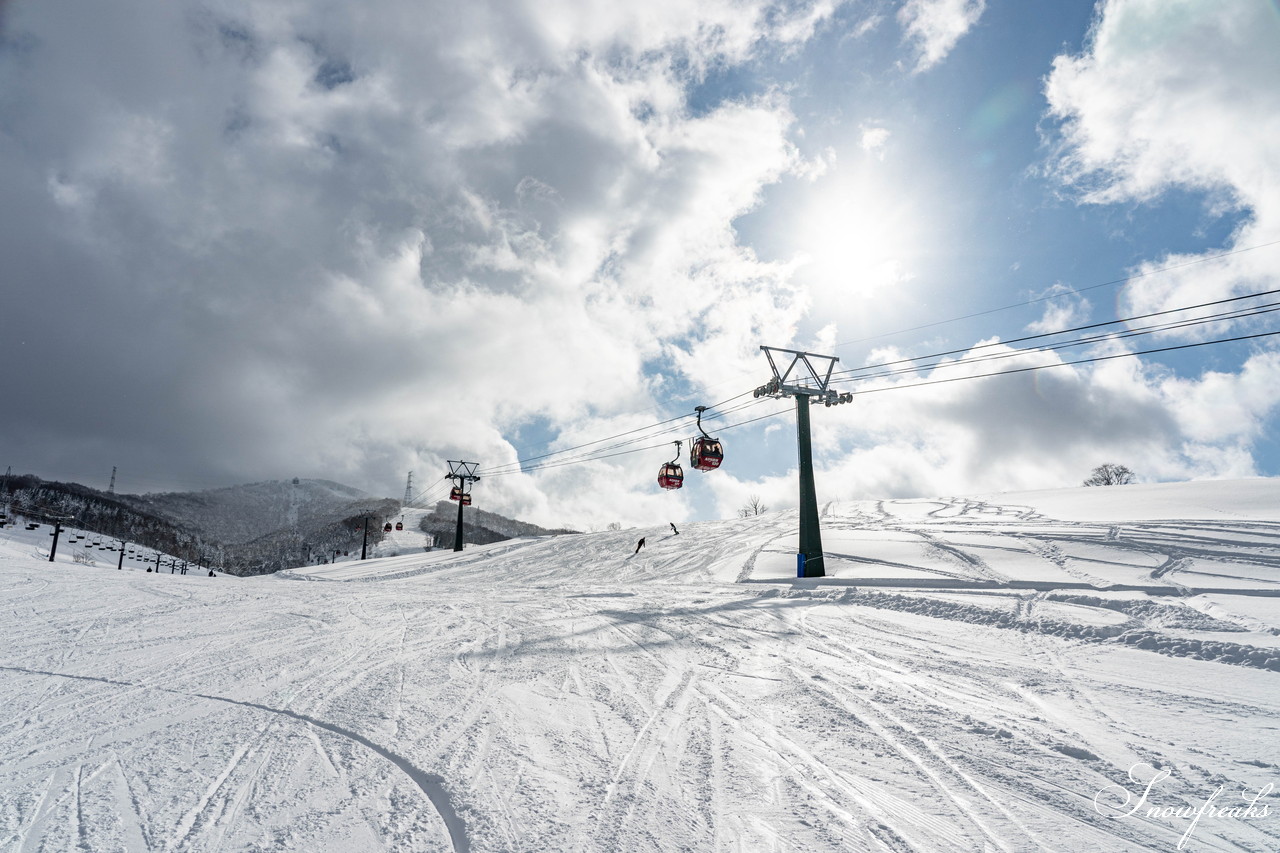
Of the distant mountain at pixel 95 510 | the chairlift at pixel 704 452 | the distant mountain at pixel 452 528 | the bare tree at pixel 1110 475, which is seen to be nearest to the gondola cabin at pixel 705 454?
the chairlift at pixel 704 452

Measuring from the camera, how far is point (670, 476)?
96.8 feet

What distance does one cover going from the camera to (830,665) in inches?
282

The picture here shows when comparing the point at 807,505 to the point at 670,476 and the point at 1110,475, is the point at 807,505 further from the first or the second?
the point at 1110,475

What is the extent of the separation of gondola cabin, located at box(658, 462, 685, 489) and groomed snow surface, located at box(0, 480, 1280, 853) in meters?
17.1

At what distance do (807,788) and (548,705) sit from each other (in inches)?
105

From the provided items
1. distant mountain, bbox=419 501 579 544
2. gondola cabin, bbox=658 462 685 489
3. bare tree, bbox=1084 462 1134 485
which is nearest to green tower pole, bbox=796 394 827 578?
gondola cabin, bbox=658 462 685 489

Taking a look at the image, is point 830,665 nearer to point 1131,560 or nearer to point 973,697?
point 973,697

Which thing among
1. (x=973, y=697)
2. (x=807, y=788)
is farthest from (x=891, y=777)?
(x=973, y=697)

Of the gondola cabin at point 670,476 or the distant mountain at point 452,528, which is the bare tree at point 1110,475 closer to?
the gondola cabin at point 670,476

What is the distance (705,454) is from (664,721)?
19.9 meters

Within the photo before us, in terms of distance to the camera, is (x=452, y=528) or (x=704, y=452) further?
(x=452, y=528)

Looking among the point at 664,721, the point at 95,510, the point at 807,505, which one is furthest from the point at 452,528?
the point at 95,510

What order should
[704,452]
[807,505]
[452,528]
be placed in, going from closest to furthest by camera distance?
[807,505]
[704,452]
[452,528]

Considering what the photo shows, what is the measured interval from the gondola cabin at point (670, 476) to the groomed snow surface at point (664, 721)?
17.1 metres
